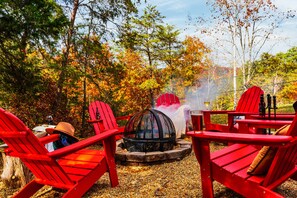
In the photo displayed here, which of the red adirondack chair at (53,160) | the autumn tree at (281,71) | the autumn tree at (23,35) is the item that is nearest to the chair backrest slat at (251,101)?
the red adirondack chair at (53,160)

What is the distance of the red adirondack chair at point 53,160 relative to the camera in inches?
59.0

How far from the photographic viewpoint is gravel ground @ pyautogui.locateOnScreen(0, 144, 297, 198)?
2.03 m

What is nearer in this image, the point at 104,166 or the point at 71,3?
the point at 104,166

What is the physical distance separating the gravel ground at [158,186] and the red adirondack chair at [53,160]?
186 mm

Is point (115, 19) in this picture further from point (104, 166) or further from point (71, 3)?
point (104, 166)

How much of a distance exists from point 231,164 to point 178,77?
31.4ft

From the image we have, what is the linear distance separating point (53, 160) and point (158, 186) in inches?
44.4

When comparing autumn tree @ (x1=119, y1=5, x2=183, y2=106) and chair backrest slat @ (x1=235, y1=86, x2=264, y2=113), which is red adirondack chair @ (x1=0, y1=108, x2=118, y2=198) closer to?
chair backrest slat @ (x1=235, y1=86, x2=264, y2=113)

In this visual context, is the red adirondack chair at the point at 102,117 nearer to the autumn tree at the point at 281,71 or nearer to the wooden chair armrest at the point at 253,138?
the wooden chair armrest at the point at 253,138

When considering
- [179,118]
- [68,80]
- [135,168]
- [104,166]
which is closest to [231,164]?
[104,166]

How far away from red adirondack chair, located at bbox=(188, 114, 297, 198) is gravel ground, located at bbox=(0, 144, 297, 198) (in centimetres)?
35

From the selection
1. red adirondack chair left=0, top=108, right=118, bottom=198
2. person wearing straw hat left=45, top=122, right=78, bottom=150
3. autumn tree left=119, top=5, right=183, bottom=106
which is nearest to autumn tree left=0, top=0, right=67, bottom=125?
person wearing straw hat left=45, top=122, right=78, bottom=150

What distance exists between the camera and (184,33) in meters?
10.7

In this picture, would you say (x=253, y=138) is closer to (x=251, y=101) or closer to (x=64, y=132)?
→ (x=64, y=132)
